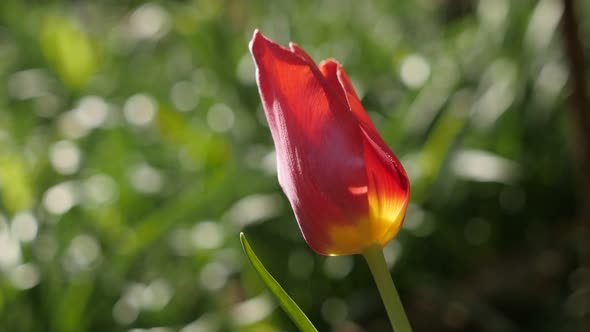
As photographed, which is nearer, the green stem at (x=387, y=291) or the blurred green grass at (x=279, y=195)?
the green stem at (x=387, y=291)

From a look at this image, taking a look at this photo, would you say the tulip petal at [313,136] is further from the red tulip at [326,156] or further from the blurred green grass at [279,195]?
the blurred green grass at [279,195]

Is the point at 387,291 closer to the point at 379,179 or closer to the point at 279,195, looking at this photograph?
the point at 379,179

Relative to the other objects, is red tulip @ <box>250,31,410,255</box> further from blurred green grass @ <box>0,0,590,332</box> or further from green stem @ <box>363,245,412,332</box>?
blurred green grass @ <box>0,0,590,332</box>

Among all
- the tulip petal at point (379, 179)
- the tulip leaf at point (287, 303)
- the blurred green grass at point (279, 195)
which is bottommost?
the blurred green grass at point (279, 195)

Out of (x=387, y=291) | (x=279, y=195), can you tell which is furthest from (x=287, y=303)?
(x=279, y=195)

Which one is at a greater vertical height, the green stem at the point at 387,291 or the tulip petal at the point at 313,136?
the tulip petal at the point at 313,136

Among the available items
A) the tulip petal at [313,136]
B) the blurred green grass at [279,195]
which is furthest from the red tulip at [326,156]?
the blurred green grass at [279,195]

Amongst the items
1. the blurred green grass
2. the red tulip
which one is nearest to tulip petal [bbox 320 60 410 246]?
the red tulip
